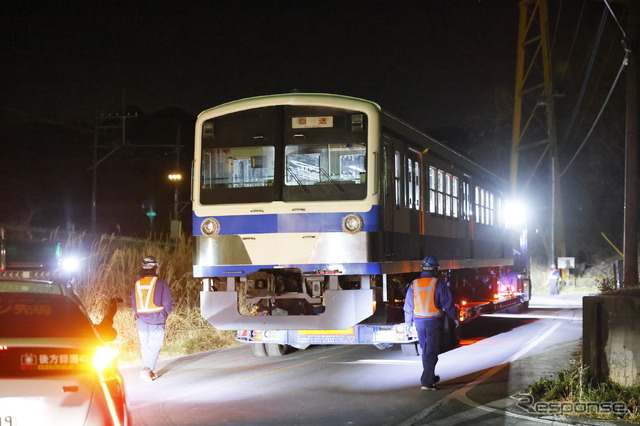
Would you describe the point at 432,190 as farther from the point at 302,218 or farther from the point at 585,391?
the point at 585,391

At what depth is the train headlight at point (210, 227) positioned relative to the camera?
12688 mm

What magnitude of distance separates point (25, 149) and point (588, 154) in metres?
32.8

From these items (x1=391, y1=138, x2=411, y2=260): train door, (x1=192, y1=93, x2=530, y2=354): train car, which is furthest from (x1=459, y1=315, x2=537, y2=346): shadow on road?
(x1=192, y1=93, x2=530, y2=354): train car

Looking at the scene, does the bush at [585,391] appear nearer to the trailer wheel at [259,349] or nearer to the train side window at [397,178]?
the train side window at [397,178]

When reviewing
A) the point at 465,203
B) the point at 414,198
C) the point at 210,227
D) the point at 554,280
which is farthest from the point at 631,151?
the point at 554,280

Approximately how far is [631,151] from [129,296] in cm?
1123

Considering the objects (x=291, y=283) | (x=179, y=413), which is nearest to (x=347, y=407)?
(x=179, y=413)

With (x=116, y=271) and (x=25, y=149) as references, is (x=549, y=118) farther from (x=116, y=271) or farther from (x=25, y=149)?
(x=25, y=149)

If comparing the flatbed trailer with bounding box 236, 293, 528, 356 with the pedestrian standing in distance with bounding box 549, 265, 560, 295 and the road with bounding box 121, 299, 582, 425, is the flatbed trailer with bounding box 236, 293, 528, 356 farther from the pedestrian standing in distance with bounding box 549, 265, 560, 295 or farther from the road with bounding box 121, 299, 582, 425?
the pedestrian standing in distance with bounding box 549, 265, 560, 295

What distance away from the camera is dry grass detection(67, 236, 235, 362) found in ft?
49.3

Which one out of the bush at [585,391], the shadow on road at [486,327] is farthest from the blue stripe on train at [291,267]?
the shadow on road at [486,327]

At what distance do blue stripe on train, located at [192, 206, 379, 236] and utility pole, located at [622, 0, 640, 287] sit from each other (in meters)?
8.16

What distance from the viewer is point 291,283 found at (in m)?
13.1

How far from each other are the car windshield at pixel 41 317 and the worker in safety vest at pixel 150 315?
5.98 metres
